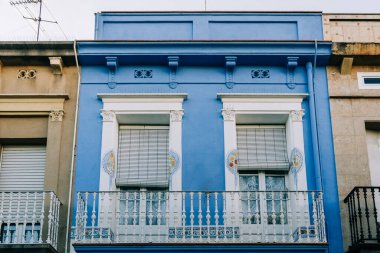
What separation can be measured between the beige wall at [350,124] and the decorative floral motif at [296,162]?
0.70 m

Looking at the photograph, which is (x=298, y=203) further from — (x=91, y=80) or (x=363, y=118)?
(x=91, y=80)

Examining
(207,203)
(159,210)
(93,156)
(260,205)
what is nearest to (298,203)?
(260,205)

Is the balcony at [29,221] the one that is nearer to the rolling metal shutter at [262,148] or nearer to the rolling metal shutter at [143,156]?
the rolling metal shutter at [143,156]

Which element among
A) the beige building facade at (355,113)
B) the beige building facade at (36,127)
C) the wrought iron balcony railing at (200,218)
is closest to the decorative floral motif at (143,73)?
the beige building facade at (36,127)

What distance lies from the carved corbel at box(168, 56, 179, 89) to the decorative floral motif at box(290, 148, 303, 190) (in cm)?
269

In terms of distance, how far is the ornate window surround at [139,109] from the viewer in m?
13.4

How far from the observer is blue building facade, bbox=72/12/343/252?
40.7 feet

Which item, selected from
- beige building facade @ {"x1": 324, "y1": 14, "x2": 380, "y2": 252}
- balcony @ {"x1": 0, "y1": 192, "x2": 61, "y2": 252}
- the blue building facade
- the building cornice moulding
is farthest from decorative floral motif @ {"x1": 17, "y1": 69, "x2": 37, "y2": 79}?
beige building facade @ {"x1": 324, "y1": 14, "x2": 380, "y2": 252}

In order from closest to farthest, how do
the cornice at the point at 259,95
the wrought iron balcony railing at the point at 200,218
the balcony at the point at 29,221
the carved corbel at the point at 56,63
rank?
the balcony at the point at 29,221
the wrought iron balcony railing at the point at 200,218
the cornice at the point at 259,95
the carved corbel at the point at 56,63

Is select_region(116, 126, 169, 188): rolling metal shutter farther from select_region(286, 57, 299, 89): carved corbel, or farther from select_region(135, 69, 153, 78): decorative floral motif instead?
select_region(286, 57, 299, 89): carved corbel

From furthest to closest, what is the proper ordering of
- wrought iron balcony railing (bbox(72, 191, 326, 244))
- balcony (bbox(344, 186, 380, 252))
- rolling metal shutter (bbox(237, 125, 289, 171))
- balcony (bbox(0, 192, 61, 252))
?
rolling metal shutter (bbox(237, 125, 289, 171)) → wrought iron balcony railing (bbox(72, 191, 326, 244)) → balcony (bbox(344, 186, 380, 252)) → balcony (bbox(0, 192, 61, 252))

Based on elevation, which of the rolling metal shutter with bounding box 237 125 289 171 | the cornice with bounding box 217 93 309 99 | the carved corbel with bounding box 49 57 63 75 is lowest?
the rolling metal shutter with bounding box 237 125 289 171

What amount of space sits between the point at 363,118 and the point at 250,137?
7.27 feet

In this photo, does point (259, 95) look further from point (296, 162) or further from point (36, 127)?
point (36, 127)
